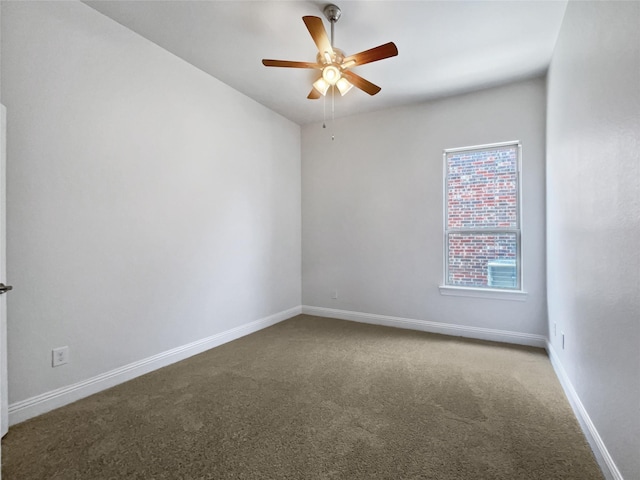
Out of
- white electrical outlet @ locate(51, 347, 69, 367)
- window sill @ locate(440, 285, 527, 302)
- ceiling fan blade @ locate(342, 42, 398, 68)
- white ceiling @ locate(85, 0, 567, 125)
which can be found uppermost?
white ceiling @ locate(85, 0, 567, 125)

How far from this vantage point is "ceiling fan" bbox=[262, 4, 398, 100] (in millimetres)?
2135

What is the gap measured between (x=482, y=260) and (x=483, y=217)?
0.49 m

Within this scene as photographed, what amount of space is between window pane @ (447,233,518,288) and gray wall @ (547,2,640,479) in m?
1.03

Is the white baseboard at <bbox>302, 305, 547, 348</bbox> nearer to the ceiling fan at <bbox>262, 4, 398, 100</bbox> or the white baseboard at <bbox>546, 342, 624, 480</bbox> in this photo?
the white baseboard at <bbox>546, 342, 624, 480</bbox>

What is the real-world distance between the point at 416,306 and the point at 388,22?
2966 millimetres

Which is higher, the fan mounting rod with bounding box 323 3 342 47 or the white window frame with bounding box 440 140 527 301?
the fan mounting rod with bounding box 323 3 342 47

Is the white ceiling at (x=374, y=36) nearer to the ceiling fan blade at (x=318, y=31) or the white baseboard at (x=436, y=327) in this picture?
the ceiling fan blade at (x=318, y=31)

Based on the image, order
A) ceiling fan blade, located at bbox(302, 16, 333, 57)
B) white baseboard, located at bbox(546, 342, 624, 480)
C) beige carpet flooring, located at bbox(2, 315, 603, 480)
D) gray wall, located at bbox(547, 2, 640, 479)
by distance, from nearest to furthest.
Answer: gray wall, located at bbox(547, 2, 640, 479)
white baseboard, located at bbox(546, 342, 624, 480)
beige carpet flooring, located at bbox(2, 315, 603, 480)
ceiling fan blade, located at bbox(302, 16, 333, 57)

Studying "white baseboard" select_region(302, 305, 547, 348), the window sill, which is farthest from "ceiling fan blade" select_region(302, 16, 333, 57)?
"white baseboard" select_region(302, 305, 547, 348)

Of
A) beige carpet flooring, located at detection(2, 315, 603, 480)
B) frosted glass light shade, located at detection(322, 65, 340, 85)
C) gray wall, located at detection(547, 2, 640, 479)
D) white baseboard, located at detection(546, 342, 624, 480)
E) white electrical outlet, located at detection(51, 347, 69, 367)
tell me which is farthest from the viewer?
frosted glass light shade, located at detection(322, 65, 340, 85)

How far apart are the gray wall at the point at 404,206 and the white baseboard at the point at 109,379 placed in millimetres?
1594

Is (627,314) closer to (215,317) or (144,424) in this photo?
(144,424)

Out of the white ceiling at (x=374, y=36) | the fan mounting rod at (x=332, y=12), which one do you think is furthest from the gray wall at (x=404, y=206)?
the fan mounting rod at (x=332, y=12)

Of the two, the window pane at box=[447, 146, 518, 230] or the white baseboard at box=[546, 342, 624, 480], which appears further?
the window pane at box=[447, 146, 518, 230]
